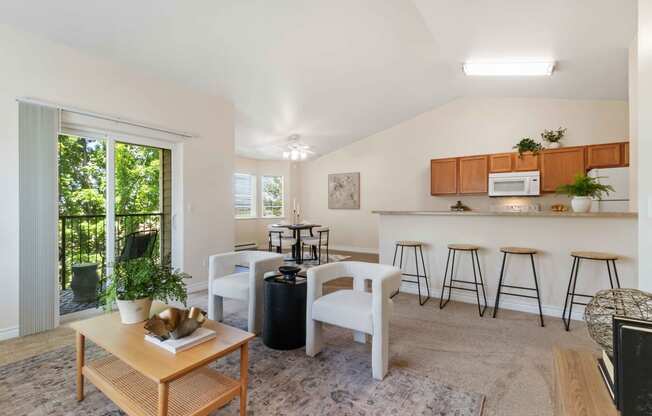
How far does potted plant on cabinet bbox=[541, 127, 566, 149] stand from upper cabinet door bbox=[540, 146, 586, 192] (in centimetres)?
15

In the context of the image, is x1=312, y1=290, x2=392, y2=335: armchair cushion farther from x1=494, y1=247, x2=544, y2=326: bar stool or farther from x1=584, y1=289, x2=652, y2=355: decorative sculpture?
x1=494, y1=247, x2=544, y2=326: bar stool

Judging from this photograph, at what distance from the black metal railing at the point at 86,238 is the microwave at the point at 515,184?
551 centimetres

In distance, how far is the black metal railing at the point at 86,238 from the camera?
3129mm

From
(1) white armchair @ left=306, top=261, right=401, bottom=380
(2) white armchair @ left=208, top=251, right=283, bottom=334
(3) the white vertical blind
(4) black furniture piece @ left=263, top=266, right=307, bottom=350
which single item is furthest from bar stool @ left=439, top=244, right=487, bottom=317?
(3) the white vertical blind

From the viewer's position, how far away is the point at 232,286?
281 centimetres

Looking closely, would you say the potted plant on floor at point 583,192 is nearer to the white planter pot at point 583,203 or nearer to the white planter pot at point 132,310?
the white planter pot at point 583,203

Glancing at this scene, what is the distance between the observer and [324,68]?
13.5 ft

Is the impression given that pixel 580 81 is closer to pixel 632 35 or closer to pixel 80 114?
pixel 632 35

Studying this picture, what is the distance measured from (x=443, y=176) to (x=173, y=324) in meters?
5.55

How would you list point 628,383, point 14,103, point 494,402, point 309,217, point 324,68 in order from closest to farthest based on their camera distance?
point 628,383, point 494,402, point 14,103, point 324,68, point 309,217

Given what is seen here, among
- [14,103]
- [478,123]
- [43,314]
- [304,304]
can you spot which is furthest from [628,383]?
Result: [478,123]

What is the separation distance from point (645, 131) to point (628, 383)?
1.40 m

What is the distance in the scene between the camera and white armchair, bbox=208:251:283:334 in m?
2.73

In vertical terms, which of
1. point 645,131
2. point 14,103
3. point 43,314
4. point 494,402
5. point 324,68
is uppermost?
point 324,68
